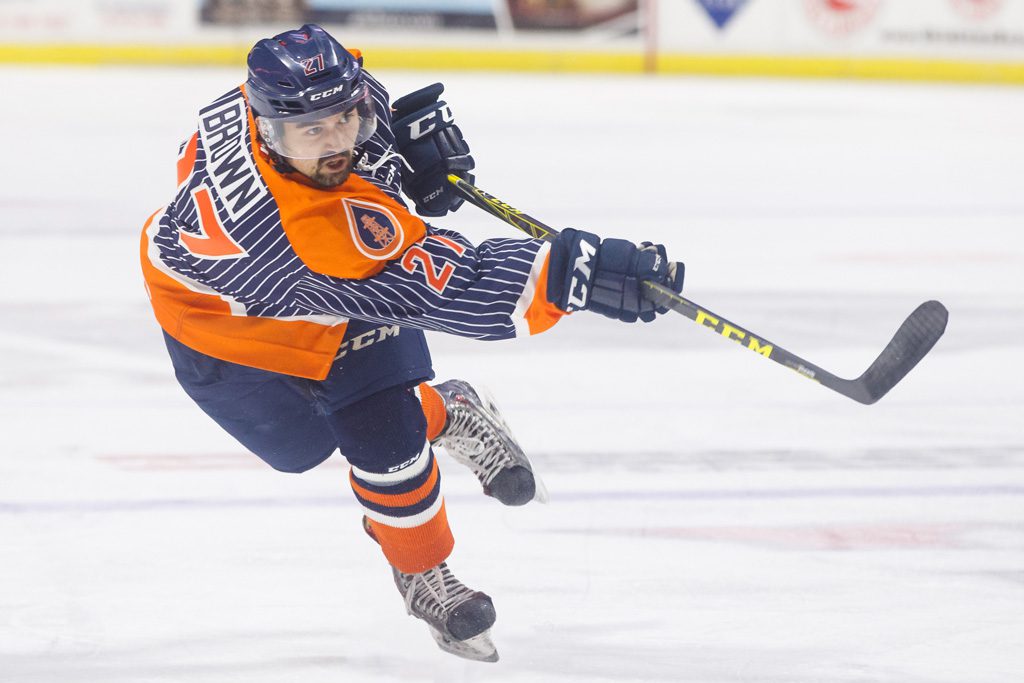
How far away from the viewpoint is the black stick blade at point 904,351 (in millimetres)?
1956

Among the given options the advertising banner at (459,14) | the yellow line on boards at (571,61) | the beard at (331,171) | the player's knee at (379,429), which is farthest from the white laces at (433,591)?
the advertising banner at (459,14)

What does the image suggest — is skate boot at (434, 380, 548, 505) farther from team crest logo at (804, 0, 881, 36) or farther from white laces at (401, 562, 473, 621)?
team crest logo at (804, 0, 881, 36)

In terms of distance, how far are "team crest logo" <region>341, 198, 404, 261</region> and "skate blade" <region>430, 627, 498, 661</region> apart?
0.66m

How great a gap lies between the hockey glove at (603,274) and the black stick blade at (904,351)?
346 millimetres

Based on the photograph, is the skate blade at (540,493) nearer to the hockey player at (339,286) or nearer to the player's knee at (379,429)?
the hockey player at (339,286)

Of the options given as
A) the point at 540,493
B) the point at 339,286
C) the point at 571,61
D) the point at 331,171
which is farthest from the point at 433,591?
the point at 571,61

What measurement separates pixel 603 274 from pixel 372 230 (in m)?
0.33

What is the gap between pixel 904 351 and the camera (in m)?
1.98

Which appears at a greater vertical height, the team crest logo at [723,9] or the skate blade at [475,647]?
the skate blade at [475,647]

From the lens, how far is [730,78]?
8.27 metres

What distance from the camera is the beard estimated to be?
195 cm

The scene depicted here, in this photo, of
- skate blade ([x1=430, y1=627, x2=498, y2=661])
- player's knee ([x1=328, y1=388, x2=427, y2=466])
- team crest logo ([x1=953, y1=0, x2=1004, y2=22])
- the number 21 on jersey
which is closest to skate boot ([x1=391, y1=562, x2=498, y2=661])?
skate blade ([x1=430, y1=627, x2=498, y2=661])

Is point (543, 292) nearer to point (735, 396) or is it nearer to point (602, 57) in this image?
point (735, 396)

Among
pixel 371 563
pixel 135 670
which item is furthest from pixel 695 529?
pixel 135 670
